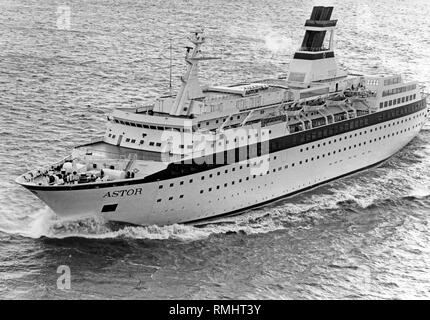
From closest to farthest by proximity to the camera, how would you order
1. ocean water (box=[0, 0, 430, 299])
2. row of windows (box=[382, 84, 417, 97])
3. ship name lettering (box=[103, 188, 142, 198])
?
ocean water (box=[0, 0, 430, 299])
ship name lettering (box=[103, 188, 142, 198])
row of windows (box=[382, 84, 417, 97])

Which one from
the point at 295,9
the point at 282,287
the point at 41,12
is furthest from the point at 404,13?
the point at 282,287

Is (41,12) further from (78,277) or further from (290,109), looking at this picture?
(78,277)

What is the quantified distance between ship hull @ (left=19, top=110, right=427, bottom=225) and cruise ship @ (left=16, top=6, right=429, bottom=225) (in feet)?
0.21

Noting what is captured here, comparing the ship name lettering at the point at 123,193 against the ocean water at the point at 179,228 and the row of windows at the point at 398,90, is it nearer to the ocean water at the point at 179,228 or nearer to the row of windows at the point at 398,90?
the ocean water at the point at 179,228

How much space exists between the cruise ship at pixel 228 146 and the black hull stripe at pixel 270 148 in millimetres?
63

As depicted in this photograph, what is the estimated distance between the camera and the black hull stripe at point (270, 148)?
36.8m

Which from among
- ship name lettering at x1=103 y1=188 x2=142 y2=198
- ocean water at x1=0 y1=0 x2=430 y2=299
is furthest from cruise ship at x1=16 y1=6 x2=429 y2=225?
ocean water at x1=0 y1=0 x2=430 y2=299

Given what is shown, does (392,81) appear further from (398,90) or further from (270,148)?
(270,148)

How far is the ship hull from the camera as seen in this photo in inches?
1451

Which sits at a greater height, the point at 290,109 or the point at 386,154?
the point at 290,109

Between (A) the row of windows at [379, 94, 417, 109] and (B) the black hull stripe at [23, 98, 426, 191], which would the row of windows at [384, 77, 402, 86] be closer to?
(A) the row of windows at [379, 94, 417, 109]

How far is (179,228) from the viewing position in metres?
39.0

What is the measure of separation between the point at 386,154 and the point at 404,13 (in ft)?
404

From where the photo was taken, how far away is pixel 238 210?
42438 millimetres
